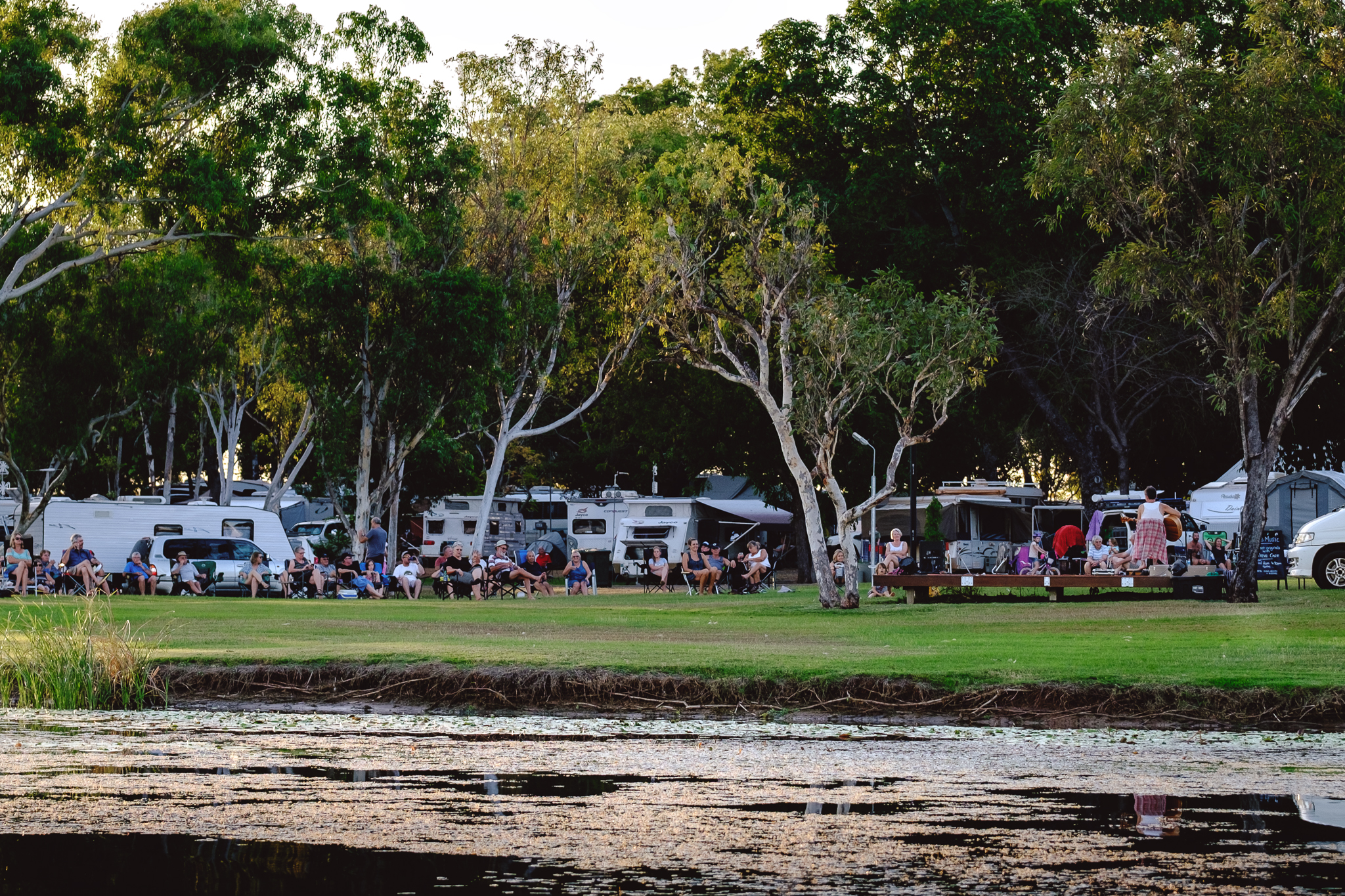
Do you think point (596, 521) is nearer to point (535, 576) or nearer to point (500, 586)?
point (535, 576)

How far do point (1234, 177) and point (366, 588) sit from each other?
1916 centimetres

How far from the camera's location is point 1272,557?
3244 cm

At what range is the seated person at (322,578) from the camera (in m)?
36.1

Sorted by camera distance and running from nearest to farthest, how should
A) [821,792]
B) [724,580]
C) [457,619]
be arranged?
[821,792]
[457,619]
[724,580]

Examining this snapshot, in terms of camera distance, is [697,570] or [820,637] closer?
[820,637]

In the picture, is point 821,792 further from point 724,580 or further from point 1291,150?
point 724,580

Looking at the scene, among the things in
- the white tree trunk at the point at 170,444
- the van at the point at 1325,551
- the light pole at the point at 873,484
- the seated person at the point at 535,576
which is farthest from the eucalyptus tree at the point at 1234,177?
the white tree trunk at the point at 170,444

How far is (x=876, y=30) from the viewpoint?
4388 centimetres

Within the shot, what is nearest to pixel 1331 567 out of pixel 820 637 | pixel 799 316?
pixel 799 316

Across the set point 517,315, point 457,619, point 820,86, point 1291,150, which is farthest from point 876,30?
point 457,619

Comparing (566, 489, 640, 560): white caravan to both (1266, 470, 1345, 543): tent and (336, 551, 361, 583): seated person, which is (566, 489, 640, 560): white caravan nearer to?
(336, 551, 361, 583): seated person

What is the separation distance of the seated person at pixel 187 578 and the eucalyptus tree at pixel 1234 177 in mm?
18948

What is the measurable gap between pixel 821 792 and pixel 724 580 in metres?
31.9

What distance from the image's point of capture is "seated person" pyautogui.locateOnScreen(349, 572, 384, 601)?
36094mm
